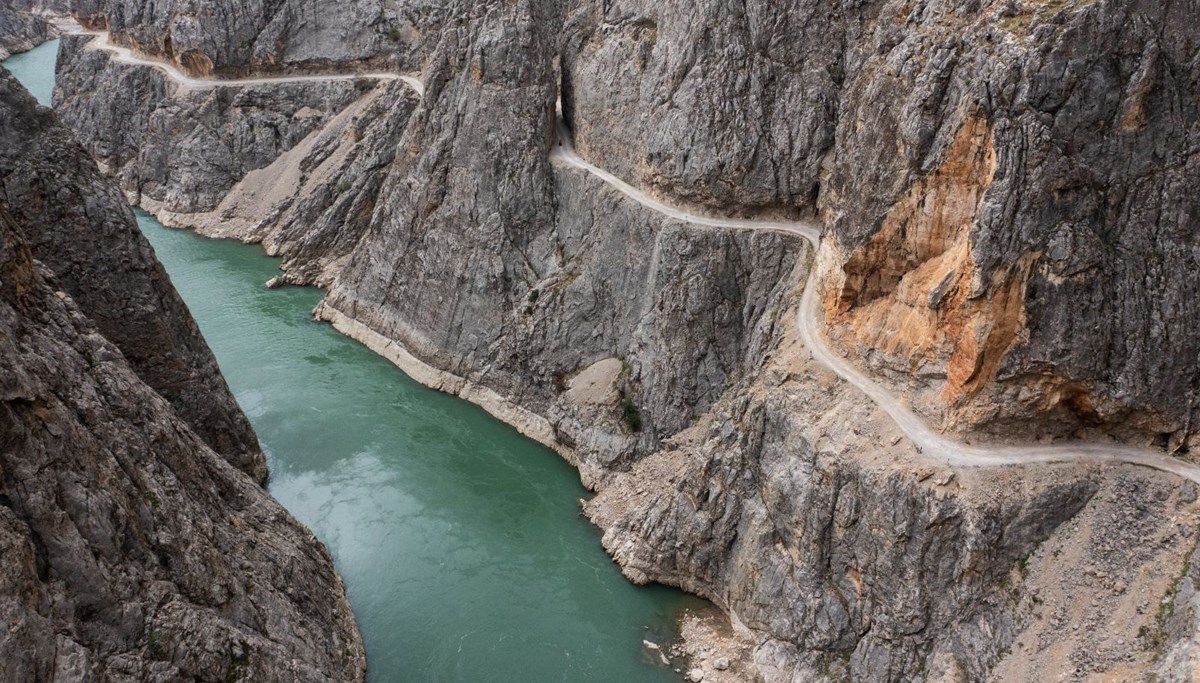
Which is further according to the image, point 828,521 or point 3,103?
point 828,521

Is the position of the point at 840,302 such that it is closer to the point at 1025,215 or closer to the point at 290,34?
the point at 1025,215

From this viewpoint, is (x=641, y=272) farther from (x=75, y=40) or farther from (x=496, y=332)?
(x=75, y=40)

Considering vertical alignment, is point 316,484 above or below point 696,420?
below

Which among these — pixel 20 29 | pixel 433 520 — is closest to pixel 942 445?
pixel 433 520

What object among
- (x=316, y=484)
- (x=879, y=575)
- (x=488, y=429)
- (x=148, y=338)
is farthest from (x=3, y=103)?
(x=879, y=575)

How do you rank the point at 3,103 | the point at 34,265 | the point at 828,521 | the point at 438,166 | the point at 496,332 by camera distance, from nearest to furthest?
the point at 34,265 < the point at 3,103 < the point at 828,521 < the point at 496,332 < the point at 438,166
